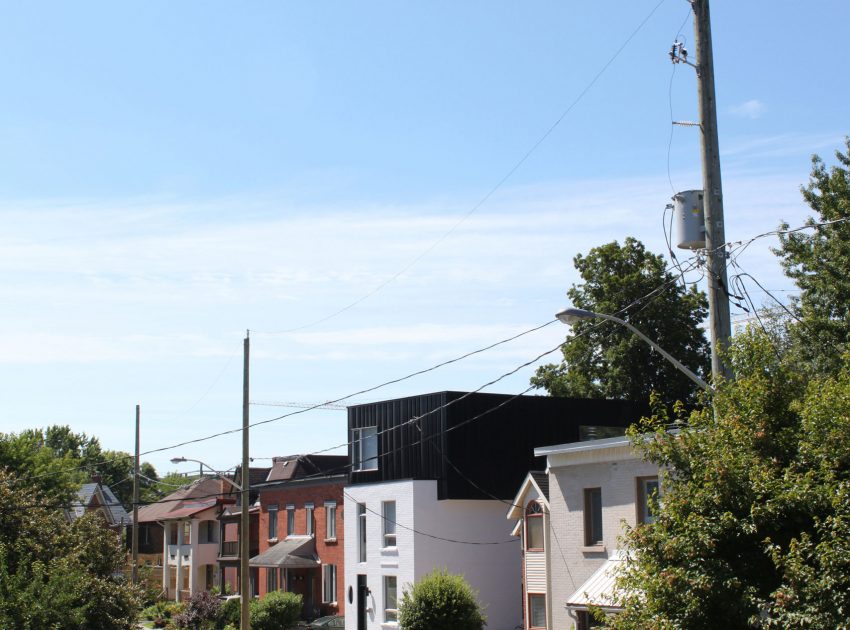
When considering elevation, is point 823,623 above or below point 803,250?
below

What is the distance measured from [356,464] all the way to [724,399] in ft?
107

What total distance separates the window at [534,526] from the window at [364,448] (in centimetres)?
1189

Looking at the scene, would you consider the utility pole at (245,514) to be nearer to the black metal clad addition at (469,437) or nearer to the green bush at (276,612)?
the black metal clad addition at (469,437)

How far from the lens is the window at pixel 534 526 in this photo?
103 ft

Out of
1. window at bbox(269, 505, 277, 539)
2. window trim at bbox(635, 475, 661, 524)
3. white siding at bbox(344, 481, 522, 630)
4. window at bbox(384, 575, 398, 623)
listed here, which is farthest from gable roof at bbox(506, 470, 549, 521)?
window at bbox(269, 505, 277, 539)

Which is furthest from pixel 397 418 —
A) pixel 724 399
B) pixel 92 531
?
pixel 724 399

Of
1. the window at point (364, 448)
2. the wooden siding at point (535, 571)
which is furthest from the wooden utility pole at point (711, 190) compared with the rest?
the window at point (364, 448)

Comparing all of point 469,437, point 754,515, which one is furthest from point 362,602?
point 754,515

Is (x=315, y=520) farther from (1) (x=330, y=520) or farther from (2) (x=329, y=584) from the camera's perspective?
(2) (x=329, y=584)

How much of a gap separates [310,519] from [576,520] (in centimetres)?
2210

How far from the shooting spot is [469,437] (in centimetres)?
4050

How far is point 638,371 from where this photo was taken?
51281 millimetres

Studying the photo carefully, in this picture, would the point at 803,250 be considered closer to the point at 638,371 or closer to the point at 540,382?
the point at 638,371

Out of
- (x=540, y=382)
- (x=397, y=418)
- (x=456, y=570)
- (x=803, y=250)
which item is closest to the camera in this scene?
(x=803, y=250)
